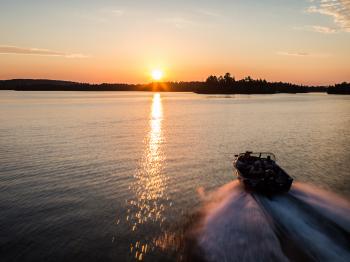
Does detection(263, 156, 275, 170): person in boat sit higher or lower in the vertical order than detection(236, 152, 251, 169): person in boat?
higher

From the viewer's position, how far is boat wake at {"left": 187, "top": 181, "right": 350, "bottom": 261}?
20438mm

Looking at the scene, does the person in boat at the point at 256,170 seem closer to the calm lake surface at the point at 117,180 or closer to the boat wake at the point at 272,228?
the boat wake at the point at 272,228

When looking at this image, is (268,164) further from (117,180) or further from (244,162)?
(117,180)

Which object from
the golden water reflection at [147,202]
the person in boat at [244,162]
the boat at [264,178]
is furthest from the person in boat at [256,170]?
the golden water reflection at [147,202]

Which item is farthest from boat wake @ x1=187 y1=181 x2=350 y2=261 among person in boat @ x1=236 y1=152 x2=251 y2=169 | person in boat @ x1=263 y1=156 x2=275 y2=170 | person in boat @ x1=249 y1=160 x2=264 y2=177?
person in boat @ x1=236 y1=152 x2=251 y2=169

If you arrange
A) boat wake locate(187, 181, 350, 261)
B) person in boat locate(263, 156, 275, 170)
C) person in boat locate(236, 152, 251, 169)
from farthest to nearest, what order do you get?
person in boat locate(236, 152, 251, 169) → person in boat locate(263, 156, 275, 170) → boat wake locate(187, 181, 350, 261)

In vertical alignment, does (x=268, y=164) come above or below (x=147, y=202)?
above

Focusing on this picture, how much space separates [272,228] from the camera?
934 inches

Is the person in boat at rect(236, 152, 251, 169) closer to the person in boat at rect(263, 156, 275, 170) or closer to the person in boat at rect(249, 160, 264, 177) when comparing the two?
the person in boat at rect(249, 160, 264, 177)

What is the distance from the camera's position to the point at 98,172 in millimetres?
39188

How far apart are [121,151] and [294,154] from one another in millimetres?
27465

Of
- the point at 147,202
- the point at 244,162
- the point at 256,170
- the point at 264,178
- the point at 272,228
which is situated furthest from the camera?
the point at 244,162

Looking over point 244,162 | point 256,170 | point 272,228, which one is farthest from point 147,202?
point 244,162

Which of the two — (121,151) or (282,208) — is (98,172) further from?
(282,208)
